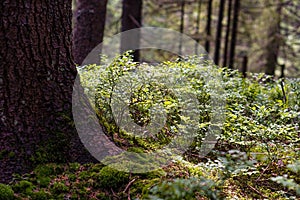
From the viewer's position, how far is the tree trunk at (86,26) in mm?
8234

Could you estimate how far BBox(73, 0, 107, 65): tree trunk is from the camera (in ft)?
27.0

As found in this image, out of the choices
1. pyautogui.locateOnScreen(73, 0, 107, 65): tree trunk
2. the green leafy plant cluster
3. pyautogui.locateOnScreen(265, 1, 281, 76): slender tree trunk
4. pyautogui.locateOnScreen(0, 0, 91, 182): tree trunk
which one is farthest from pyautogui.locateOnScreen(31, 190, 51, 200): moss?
pyautogui.locateOnScreen(265, 1, 281, 76): slender tree trunk

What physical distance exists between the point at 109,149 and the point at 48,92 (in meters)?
0.81

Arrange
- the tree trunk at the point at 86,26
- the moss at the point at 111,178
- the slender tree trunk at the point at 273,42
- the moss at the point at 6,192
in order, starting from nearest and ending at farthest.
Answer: the moss at the point at 6,192 < the moss at the point at 111,178 < the tree trunk at the point at 86,26 < the slender tree trunk at the point at 273,42

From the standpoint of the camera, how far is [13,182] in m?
3.30

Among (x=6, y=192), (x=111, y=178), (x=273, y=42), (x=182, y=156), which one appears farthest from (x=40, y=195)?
(x=273, y=42)

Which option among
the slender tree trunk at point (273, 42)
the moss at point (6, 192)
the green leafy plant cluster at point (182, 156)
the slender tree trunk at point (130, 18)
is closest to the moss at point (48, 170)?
the green leafy plant cluster at point (182, 156)

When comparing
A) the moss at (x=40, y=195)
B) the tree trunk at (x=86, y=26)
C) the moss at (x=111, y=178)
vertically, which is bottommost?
the moss at (x=40, y=195)

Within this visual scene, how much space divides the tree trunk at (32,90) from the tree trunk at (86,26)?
460 cm

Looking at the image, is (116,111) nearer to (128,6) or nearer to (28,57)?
(28,57)

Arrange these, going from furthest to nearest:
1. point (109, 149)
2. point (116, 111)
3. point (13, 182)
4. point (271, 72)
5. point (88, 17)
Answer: point (271, 72) → point (88, 17) → point (116, 111) → point (109, 149) → point (13, 182)

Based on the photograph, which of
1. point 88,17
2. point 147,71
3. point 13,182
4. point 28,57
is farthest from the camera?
point 88,17

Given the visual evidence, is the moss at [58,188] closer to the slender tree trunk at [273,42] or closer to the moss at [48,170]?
the moss at [48,170]

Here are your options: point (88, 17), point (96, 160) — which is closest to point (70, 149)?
point (96, 160)
